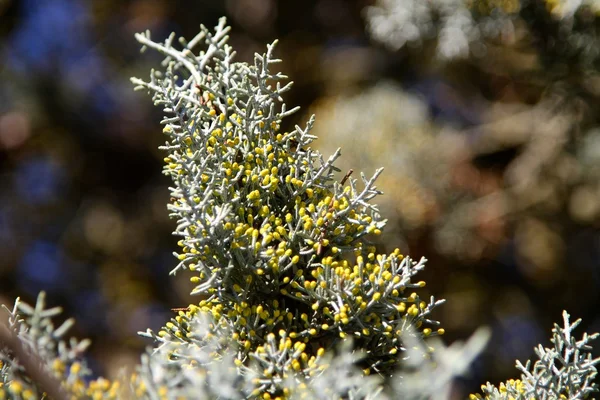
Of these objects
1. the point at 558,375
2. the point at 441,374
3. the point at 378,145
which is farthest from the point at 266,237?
→ the point at 378,145

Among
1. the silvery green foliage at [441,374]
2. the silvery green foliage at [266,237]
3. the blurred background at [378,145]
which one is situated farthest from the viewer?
the blurred background at [378,145]

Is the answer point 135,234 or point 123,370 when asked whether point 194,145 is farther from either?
point 135,234

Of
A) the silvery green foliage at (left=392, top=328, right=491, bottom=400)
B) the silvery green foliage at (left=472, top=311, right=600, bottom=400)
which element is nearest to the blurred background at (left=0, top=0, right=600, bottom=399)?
the silvery green foliage at (left=472, top=311, right=600, bottom=400)

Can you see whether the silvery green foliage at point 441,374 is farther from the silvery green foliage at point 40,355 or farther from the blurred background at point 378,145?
the blurred background at point 378,145

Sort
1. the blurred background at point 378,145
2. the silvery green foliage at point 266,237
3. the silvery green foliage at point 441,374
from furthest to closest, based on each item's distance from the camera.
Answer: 1. the blurred background at point 378,145
2. the silvery green foliage at point 266,237
3. the silvery green foliage at point 441,374

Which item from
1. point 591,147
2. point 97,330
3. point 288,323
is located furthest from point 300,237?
point 97,330

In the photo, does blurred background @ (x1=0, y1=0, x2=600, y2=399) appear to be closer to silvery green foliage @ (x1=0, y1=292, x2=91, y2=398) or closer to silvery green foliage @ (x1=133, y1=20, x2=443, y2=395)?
silvery green foliage @ (x1=133, y1=20, x2=443, y2=395)

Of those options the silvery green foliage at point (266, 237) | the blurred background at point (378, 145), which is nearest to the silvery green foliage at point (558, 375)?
the silvery green foliage at point (266, 237)

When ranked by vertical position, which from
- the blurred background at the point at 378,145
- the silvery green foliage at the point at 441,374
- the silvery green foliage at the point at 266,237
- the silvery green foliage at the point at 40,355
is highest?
the blurred background at the point at 378,145
